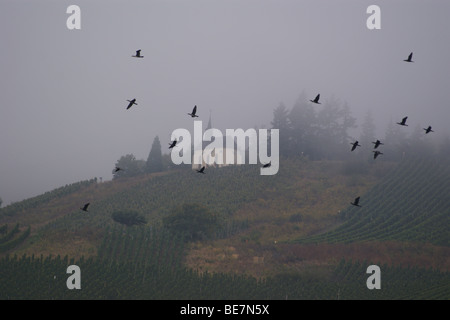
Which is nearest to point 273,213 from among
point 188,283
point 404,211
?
point 404,211

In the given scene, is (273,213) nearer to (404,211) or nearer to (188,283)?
(404,211)

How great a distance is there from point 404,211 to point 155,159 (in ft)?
155

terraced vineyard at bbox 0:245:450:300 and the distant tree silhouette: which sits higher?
→ the distant tree silhouette

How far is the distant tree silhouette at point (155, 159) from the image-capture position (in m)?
89.3

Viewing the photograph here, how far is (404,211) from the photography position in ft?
197

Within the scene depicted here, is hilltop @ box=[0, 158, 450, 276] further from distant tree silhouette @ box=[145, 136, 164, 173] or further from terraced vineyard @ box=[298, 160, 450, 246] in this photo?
distant tree silhouette @ box=[145, 136, 164, 173]

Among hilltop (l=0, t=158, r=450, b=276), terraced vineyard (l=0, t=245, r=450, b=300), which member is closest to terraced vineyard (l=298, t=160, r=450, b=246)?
hilltop (l=0, t=158, r=450, b=276)

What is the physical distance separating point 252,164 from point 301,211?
2296 cm

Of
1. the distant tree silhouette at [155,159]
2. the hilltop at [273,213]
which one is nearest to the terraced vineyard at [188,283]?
the hilltop at [273,213]

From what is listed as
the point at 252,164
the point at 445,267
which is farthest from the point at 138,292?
the point at 252,164

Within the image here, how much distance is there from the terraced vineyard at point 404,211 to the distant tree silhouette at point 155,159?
39.4 metres

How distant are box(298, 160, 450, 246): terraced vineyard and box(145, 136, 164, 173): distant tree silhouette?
129 ft

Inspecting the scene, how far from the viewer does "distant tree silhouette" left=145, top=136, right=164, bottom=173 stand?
89312 mm

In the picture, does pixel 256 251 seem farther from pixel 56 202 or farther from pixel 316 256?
pixel 56 202
